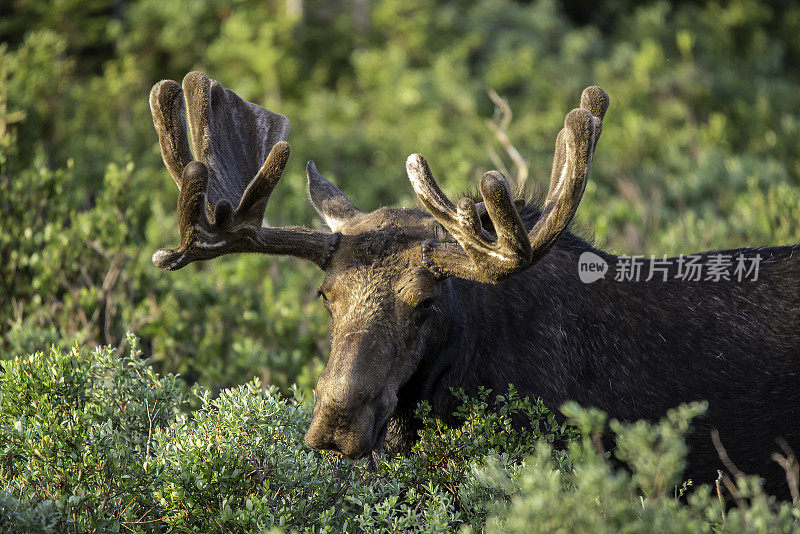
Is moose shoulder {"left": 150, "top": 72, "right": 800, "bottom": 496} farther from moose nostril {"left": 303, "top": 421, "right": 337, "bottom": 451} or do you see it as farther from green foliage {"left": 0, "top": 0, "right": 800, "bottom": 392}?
green foliage {"left": 0, "top": 0, "right": 800, "bottom": 392}

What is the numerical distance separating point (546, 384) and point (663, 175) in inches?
331

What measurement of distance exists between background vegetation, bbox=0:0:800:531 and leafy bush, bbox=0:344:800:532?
38 millimetres

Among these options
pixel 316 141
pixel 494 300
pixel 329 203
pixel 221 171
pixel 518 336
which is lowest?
pixel 316 141

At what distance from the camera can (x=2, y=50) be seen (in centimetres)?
799

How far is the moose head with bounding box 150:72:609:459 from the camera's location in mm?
3307

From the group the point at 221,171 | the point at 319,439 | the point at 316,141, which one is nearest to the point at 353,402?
the point at 319,439

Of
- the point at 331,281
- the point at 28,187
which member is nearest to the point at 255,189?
the point at 331,281

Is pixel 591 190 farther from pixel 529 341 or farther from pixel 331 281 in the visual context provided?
pixel 331 281

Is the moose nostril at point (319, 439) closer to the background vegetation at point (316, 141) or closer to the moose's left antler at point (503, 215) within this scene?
the background vegetation at point (316, 141)

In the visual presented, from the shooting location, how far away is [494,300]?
415cm

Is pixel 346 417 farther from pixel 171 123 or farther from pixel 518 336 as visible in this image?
pixel 171 123

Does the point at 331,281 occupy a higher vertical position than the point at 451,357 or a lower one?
higher

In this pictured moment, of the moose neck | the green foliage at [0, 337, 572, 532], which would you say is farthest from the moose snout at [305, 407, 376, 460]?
the moose neck

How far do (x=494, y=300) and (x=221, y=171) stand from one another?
1.62m
